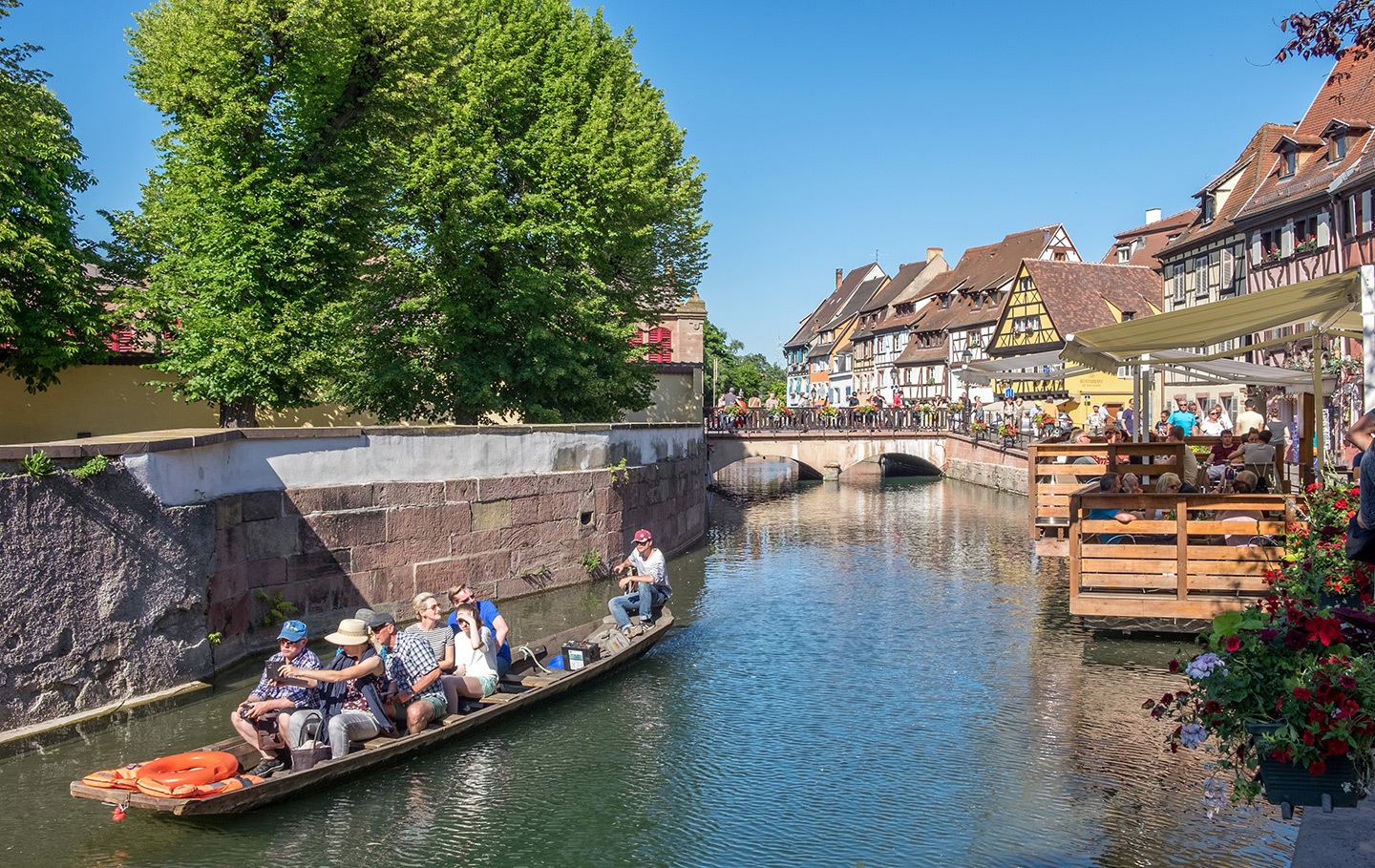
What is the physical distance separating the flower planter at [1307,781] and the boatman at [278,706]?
6.43 m

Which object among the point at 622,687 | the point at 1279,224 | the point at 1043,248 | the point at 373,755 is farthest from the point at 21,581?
the point at 1043,248

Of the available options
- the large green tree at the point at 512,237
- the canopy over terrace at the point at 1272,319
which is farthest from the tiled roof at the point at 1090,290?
the canopy over terrace at the point at 1272,319

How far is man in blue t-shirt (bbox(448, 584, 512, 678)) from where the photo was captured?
430 inches

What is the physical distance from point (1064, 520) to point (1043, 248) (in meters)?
48.1

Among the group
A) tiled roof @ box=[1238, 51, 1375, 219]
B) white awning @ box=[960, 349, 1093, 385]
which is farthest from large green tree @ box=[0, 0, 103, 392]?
tiled roof @ box=[1238, 51, 1375, 219]

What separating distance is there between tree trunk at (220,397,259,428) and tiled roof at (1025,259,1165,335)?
3736 cm

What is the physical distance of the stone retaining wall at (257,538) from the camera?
10.2 m

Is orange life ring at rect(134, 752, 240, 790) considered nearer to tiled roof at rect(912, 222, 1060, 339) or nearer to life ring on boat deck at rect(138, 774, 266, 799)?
life ring on boat deck at rect(138, 774, 266, 799)

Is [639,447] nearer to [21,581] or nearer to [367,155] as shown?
[367,155]

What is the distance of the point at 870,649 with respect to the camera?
14219 millimetres

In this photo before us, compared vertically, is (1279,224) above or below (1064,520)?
above

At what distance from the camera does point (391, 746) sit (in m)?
9.15

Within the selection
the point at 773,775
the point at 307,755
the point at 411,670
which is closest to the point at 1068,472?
the point at 773,775

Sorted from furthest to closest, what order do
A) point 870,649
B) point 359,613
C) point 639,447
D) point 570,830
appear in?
point 639,447 → point 870,649 → point 359,613 → point 570,830
